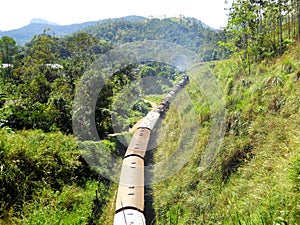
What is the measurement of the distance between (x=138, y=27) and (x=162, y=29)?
9712 mm

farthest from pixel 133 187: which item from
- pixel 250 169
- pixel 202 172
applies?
pixel 250 169

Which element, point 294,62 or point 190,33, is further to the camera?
point 190,33

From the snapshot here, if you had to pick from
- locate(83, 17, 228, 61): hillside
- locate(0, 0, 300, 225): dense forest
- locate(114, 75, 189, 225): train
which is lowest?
locate(114, 75, 189, 225): train

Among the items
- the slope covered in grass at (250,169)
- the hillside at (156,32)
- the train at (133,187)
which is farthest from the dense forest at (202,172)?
the hillside at (156,32)

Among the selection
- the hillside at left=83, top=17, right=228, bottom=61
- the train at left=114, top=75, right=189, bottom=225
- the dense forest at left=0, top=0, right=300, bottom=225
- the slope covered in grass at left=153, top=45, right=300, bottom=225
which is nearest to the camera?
the slope covered in grass at left=153, top=45, right=300, bottom=225

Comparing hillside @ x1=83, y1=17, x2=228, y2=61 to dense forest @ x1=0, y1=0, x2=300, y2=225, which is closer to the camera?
dense forest @ x1=0, y1=0, x2=300, y2=225

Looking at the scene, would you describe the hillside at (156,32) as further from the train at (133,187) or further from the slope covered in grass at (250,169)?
the slope covered in grass at (250,169)

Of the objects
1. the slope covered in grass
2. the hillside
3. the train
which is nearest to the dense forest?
the slope covered in grass

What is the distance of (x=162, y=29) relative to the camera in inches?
2923

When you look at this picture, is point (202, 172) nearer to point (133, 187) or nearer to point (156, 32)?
point (133, 187)

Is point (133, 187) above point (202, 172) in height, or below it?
below

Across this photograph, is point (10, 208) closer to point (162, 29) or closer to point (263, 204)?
point (263, 204)

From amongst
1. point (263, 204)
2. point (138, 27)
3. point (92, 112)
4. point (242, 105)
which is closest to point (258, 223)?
point (263, 204)

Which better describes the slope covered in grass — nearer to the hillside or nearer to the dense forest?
the dense forest
